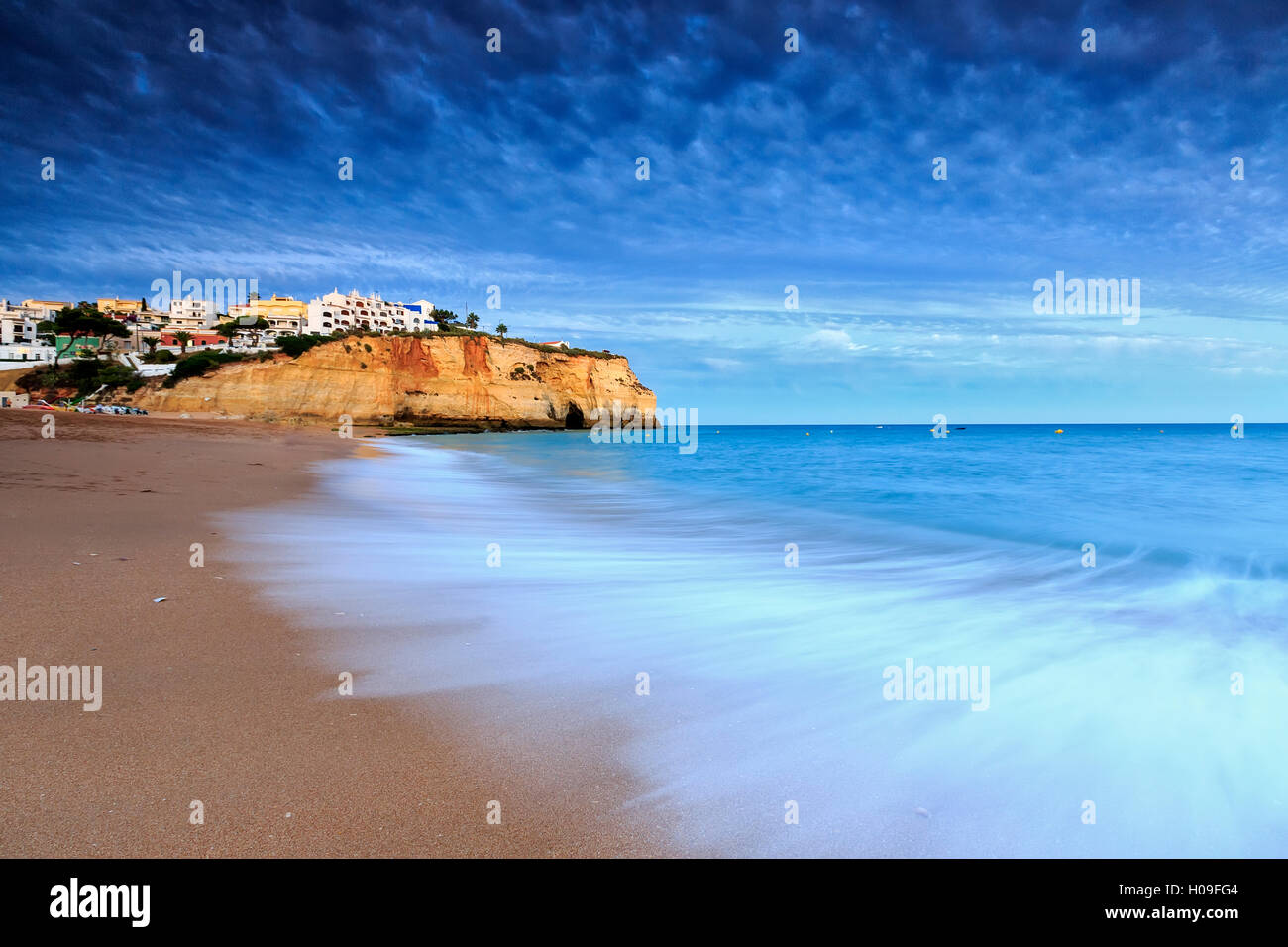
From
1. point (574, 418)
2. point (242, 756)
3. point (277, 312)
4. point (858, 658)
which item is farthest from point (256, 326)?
point (858, 658)

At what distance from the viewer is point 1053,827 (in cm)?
284

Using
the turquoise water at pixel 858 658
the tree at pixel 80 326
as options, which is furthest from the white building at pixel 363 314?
the turquoise water at pixel 858 658

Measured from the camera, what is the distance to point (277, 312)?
9119cm

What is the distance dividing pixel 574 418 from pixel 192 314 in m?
73.2

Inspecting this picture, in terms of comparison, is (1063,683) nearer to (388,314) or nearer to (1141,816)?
(1141,816)

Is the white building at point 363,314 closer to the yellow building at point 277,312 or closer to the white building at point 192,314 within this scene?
the yellow building at point 277,312

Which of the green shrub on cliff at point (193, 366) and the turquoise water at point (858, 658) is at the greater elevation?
the green shrub on cliff at point (193, 366)

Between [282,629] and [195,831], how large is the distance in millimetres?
2466

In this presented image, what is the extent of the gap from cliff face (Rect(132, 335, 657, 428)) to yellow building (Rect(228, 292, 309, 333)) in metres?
34.1

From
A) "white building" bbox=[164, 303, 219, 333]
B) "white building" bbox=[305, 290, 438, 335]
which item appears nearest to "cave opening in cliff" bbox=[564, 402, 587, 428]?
"white building" bbox=[305, 290, 438, 335]

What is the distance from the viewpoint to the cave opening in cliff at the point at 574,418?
77.8 m

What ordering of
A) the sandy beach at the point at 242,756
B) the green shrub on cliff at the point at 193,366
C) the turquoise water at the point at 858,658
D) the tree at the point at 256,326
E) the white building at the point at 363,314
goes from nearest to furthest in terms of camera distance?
the sandy beach at the point at 242,756 → the turquoise water at the point at 858,658 → the green shrub on cliff at the point at 193,366 → the tree at the point at 256,326 → the white building at the point at 363,314

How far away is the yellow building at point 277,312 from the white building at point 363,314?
151 centimetres

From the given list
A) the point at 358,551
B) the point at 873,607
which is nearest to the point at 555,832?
→ the point at 873,607
